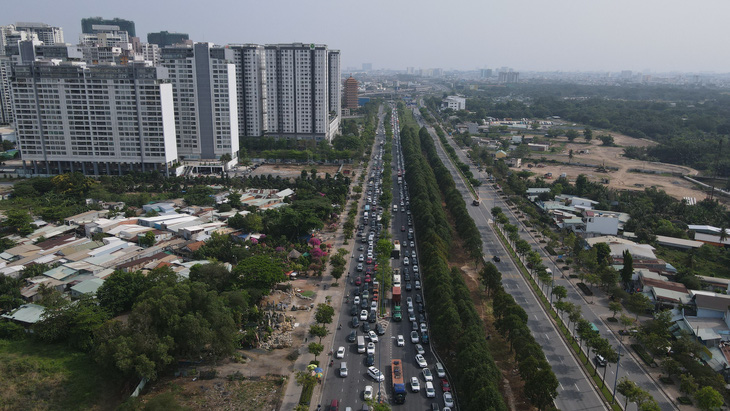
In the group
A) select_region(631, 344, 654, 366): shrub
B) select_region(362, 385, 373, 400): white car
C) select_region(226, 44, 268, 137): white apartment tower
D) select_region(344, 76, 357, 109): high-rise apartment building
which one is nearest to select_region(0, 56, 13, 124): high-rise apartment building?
select_region(226, 44, 268, 137): white apartment tower

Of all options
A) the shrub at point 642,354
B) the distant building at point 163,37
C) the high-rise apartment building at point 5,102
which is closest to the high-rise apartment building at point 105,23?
the distant building at point 163,37

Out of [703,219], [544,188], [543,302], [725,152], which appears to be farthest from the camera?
[725,152]

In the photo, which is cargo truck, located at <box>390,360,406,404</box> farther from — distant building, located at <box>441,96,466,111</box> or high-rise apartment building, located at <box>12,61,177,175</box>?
distant building, located at <box>441,96,466,111</box>

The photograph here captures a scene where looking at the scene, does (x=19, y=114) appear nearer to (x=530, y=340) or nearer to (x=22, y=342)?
(x=22, y=342)

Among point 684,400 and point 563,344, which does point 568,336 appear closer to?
point 563,344

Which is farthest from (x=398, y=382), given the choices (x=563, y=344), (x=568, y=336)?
(x=568, y=336)

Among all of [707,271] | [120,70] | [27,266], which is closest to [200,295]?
[27,266]
